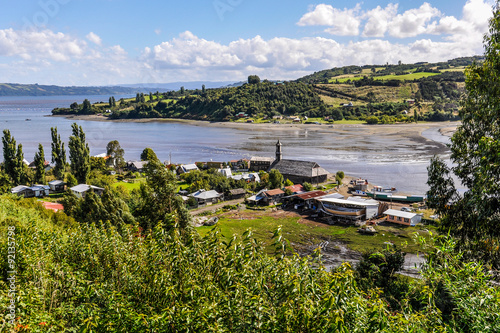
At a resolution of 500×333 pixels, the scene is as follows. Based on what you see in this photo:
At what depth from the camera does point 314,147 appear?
82.9 m

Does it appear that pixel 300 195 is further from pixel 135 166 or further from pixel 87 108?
pixel 87 108

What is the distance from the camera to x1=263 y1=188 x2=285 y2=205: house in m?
45.2

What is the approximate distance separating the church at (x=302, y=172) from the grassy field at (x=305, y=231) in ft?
43.0

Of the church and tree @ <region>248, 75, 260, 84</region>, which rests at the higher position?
tree @ <region>248, 75, 260, 84</region>

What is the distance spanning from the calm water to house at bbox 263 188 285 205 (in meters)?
16.7

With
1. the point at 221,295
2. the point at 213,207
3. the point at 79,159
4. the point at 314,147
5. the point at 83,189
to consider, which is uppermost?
the point at 221,295

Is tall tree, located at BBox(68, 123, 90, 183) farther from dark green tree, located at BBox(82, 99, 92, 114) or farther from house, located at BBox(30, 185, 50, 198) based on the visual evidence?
dark green tree, located at BBox(82, 99, 92, 114)

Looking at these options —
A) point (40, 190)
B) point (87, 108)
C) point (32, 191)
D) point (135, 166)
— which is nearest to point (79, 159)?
point (40, 190)

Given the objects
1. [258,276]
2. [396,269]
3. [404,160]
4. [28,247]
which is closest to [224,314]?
[258,276]

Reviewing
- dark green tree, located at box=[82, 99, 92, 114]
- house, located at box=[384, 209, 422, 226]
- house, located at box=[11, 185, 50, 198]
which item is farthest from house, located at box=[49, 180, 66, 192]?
dark green tree, located at box=[82, 99, 92, 114]

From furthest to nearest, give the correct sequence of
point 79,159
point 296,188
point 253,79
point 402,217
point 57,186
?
point 253,79, point 79,159, point 296,188, point 57,186, point 402,217

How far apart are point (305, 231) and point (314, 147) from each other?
5079cm

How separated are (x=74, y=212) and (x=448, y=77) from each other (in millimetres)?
199907

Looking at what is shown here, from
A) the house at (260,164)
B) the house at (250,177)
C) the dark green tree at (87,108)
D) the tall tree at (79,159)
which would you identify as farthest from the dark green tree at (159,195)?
the dark green tree at (87,108)
